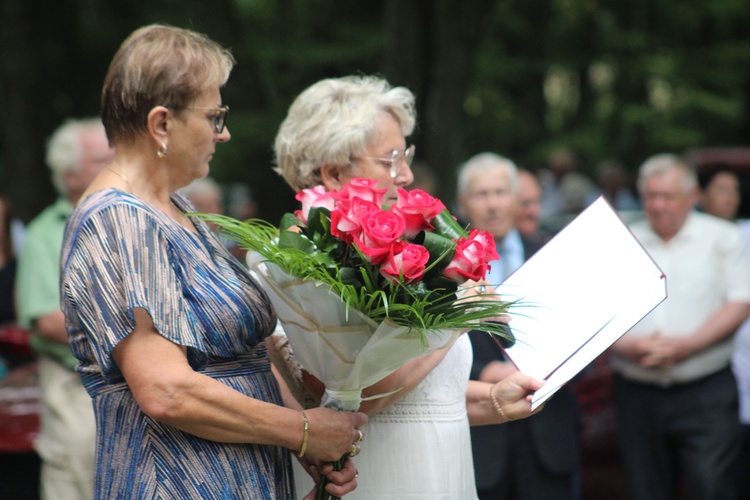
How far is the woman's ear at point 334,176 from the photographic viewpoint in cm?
300

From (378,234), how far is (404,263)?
92mm

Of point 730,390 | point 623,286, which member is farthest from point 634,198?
point 623,286

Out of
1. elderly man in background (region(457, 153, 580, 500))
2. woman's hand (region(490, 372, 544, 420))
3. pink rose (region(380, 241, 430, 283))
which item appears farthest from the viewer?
elderly man in background (region(457, 153, 580, 500))

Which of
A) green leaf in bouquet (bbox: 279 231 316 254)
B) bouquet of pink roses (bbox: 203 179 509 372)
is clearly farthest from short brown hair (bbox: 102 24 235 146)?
green leaf in bouquet (bbox: 279 231 316 254)

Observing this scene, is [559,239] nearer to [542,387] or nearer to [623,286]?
[623,286]

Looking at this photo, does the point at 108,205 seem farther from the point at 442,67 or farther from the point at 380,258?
the point at 442,67

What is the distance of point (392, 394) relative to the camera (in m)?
2.90

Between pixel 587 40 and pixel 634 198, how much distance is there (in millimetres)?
4222

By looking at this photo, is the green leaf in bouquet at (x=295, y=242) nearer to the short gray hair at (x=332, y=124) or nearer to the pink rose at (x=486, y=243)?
the pink rose at (x=486, y=243)

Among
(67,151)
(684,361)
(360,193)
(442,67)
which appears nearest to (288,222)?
(360,193)

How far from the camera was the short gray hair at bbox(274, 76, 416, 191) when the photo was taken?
2973 mm

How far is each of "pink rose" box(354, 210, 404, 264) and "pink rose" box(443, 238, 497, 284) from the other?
15 centimetres

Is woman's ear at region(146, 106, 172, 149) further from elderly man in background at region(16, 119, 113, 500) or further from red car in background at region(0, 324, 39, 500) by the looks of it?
red car in background at region(0, 324, 39, 500)

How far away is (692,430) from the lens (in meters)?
5.61
